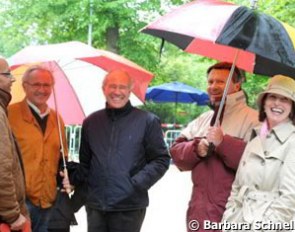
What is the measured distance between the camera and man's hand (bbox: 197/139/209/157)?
378 centimetres

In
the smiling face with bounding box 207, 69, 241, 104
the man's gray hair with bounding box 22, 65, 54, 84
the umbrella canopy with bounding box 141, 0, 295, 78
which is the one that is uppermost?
the umbrella canopy with bounding box 141, 0, 295, 78

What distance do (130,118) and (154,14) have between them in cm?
960

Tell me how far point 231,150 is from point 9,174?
1522 millimetres

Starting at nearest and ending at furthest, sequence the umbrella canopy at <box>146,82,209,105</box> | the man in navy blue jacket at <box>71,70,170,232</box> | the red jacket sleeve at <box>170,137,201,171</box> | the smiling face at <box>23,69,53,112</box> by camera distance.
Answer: the red jacket sleeve at <box>170,137,201,171</box>
the man in navy blue jacket at <box>71,70,170,232</box>
the smiling face at <box>23,69,53,112</box>
the umbrella canopy at <box>146,82,209,105</box>

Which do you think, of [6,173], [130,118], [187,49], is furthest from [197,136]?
[6,173]

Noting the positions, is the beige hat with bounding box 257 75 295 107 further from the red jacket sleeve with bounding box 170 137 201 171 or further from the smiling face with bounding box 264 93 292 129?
the red jacket sleeve with bounding box 170 137 201 171

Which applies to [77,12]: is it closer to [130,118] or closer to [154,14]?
[154,14]

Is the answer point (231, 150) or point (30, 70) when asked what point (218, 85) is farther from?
point (30, 70)

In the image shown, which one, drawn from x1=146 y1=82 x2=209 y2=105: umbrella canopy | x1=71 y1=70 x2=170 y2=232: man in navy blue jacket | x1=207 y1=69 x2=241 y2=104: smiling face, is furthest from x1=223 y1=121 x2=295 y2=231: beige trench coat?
x1=146 y1=82 x2=209 y2=105: umbrella canopy

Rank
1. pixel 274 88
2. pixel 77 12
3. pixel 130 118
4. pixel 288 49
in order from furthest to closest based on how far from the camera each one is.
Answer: pixel 77 12, pixel 130 118, pixel 274 88, pixel 288 49

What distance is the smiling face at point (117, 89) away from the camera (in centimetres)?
437

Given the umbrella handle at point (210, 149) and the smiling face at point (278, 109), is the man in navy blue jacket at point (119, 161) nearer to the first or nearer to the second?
the umbrella handle at point (210, 149)

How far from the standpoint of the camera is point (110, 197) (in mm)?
4164

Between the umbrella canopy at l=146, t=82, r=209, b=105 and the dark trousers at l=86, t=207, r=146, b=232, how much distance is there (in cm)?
1166
